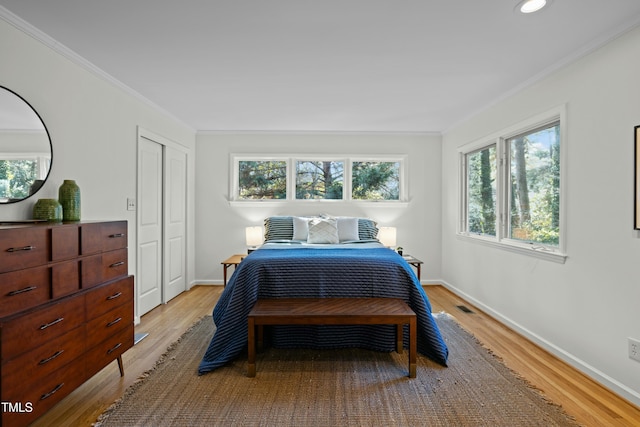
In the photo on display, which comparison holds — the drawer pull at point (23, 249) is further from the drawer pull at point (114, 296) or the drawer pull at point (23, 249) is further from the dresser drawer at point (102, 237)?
the drawer pull at point (114, 296)

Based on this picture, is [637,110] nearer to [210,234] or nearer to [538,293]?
[538,293]

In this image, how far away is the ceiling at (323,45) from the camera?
190 cm

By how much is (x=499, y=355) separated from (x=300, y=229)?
252 cm

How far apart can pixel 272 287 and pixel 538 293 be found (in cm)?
226

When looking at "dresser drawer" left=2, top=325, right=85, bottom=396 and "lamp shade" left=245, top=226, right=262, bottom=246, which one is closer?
"dresser drawer" left=2, top=325, right=85, bottom=396

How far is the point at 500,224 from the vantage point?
3.41m

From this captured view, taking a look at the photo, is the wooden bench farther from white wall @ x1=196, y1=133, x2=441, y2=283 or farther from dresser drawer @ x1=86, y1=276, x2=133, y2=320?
white wall @ x1=196, y1=133, x2=441, y2=283

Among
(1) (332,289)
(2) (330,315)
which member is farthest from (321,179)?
(2) (330,315)

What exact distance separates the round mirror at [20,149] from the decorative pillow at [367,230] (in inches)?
125

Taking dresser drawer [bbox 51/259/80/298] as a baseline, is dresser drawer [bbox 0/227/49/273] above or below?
above

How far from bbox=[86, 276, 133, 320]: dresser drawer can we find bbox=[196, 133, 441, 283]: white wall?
2.53m

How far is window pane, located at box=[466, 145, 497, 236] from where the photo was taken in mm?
3680

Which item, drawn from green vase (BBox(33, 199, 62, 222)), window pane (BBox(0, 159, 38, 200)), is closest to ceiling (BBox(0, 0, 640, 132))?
window pane (BBox(0, 159, 38, 200))

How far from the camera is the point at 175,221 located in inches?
167
